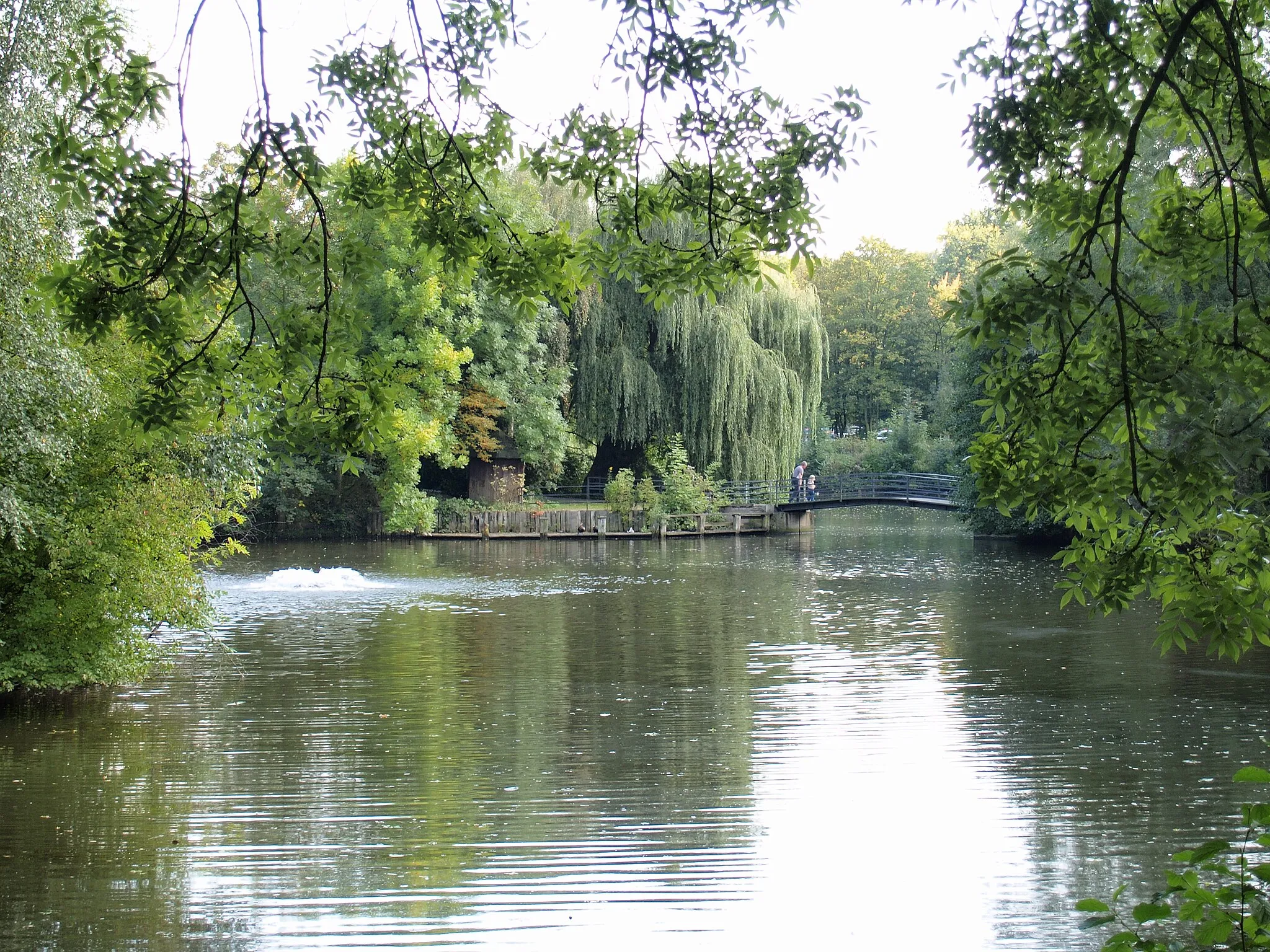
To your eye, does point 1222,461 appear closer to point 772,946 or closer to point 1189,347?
point 1189,347

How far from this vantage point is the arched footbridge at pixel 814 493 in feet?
123

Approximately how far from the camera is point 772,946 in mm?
5875

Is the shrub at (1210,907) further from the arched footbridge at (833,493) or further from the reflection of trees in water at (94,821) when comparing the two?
the arched footbridge at (833,493)

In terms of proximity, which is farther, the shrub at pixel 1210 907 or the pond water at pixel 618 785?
the pond water at pixel 618 785

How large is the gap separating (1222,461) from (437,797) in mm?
5723

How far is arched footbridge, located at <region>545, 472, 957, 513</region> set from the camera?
3759 cm

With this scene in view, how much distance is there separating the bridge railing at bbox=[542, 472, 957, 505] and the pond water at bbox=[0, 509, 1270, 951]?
771 inches

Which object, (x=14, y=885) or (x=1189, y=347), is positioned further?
(x=14, y=885)

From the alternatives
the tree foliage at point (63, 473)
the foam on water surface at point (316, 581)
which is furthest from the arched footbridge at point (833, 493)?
the tree foliage at point (63, 473)

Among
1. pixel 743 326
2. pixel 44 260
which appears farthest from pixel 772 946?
pixel 743 326

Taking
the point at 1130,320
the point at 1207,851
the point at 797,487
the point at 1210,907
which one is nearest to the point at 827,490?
the point at 797,487

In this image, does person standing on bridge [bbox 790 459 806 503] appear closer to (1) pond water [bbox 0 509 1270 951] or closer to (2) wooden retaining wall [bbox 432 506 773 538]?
(2) wooden retaining wall [bbox 432 506 773 538]

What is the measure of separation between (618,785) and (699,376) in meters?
26.6

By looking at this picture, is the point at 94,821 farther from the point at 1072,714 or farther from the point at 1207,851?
the point at 1072,714
